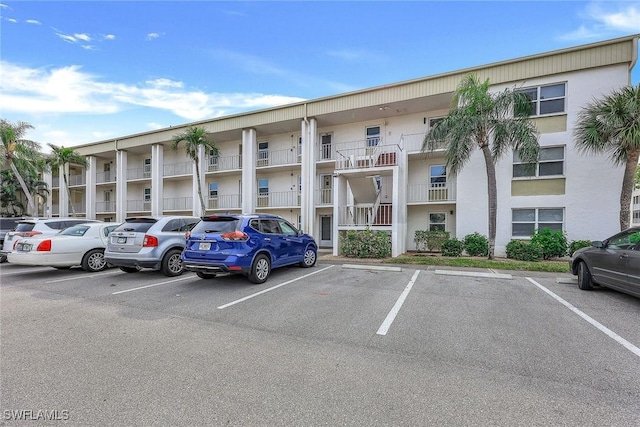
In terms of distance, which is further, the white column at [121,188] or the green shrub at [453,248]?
the white column at [121,188]

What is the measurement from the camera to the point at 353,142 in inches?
678

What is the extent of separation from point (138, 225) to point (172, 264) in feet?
4.67

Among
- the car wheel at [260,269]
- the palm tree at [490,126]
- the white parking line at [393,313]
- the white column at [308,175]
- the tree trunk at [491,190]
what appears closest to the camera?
the white parking line at [393,313]

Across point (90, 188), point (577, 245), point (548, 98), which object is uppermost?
point (548, 98)

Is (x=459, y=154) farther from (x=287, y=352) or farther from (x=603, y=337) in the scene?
(x=287, y=352)

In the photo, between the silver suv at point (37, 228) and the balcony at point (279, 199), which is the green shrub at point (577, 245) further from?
the silver suv at point (37, 228)

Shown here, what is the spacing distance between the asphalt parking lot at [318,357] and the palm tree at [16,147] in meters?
19.9

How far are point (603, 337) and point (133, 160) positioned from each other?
29066 mm

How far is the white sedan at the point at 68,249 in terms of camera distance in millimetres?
8180

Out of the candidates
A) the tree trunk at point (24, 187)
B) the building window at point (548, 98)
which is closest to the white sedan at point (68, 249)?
the building window at point (548, 98)

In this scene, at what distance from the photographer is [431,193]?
1531 cm

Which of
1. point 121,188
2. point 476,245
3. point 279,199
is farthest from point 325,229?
point 121,188

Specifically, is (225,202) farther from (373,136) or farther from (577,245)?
(577,245)
